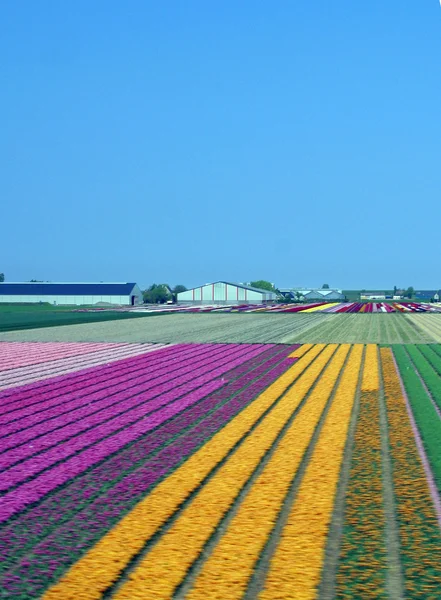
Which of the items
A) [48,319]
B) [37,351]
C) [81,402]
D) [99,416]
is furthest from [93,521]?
[48,319]

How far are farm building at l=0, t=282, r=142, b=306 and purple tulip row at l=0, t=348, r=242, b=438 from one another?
Answer: 12196 cm

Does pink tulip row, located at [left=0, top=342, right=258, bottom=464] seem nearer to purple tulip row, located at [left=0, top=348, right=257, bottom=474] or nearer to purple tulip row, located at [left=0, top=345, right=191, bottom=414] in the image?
purple tulip row, located at [left=0, top=348, right=257, bottom=474]

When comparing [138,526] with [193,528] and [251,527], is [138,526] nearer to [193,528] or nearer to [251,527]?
[193,528]

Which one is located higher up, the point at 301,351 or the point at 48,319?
the point at 48,319

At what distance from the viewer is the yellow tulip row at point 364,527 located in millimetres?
6656

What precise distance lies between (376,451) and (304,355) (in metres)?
17.7

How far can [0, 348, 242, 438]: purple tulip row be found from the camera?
14625mm

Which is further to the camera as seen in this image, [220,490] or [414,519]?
[220,490]

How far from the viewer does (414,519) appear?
8.52 metres

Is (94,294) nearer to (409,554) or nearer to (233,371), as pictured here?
(233,371)

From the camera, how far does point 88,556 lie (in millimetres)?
7375

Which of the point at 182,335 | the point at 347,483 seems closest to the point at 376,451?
the point at 347,483

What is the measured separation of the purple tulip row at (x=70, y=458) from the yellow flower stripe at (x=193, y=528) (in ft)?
7.34

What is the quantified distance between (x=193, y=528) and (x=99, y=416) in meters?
7.69
